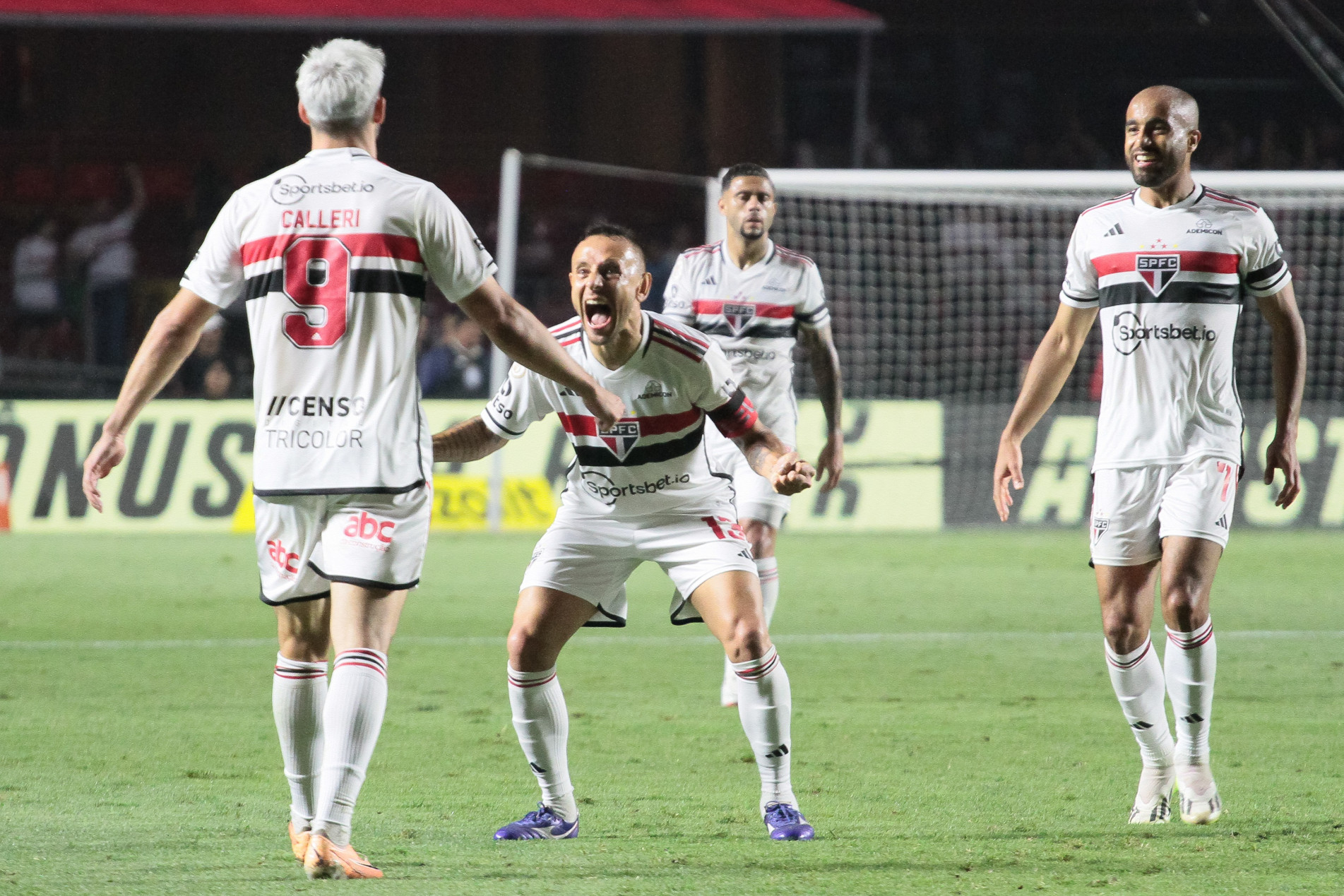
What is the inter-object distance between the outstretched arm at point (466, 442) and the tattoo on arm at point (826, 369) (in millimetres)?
2963

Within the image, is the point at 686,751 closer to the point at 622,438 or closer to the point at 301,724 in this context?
the point at 622,438

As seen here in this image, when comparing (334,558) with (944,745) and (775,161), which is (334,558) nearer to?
(944,745)

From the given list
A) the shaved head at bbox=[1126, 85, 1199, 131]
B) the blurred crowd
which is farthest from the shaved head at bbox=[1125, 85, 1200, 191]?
the blurred crowd

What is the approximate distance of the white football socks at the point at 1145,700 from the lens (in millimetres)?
4922

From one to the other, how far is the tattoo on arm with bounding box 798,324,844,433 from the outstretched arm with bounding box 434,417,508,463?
2963 millimetres

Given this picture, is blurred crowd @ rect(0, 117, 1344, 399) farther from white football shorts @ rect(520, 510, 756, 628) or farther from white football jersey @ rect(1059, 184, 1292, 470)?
white football jersey @ rect(1059, 184, 1292, 470)

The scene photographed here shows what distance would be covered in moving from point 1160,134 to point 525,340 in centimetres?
212

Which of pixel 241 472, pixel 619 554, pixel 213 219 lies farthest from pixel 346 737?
pixel 213 219

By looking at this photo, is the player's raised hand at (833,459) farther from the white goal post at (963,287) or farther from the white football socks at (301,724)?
the white goal post at (963,287)

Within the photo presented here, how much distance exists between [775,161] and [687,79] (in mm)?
1676

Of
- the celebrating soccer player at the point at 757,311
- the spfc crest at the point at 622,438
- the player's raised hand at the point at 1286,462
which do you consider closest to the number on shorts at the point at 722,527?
the spfc crest at the point at 622,438

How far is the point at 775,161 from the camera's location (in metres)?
20.9

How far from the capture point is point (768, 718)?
4.61 meters

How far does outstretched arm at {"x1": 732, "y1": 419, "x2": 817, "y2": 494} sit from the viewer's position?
4.38m
